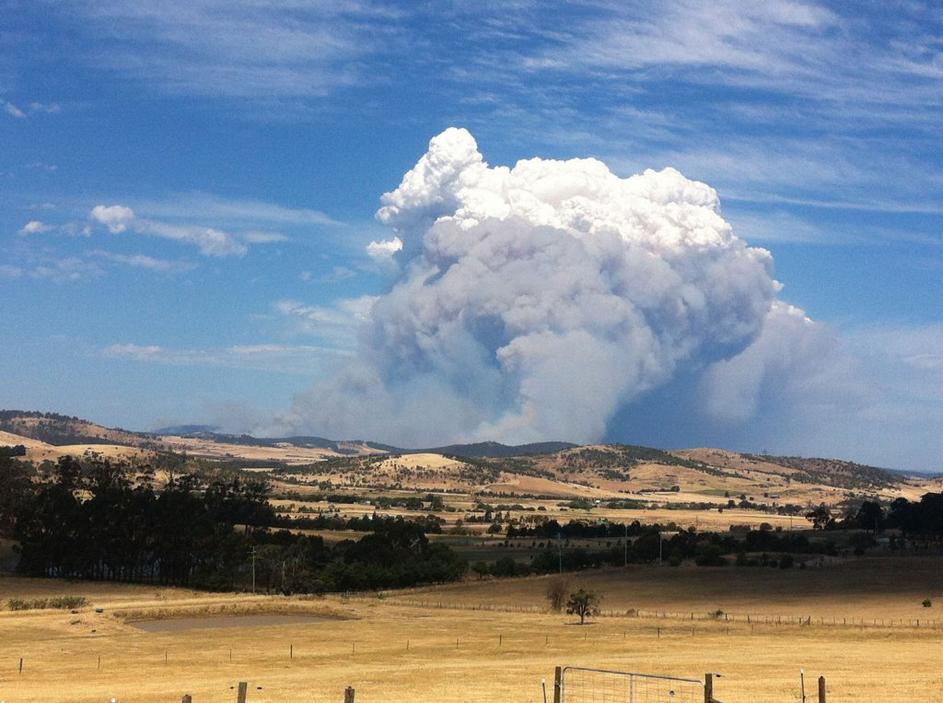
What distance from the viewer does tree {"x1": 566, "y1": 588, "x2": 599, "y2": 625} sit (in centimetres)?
11488

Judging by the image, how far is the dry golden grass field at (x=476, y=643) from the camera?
59469 millimetres

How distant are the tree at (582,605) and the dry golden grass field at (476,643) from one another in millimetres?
1232

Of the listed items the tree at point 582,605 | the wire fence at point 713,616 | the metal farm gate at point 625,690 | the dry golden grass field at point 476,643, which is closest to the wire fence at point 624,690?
the metal farm gate at point 625,690

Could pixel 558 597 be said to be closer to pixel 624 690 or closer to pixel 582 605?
pixel 582 605

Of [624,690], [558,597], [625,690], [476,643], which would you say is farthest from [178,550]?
[625,690]

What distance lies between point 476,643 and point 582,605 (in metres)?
26.8

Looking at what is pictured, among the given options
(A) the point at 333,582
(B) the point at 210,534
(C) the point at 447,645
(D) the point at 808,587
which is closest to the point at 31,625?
(C) the point at 447,645

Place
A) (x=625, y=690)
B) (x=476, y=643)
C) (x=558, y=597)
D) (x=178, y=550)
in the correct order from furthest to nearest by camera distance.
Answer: (x=178, y=550) → (x=558, y=597) → (x=476, y=643) → (x=625, y=690)

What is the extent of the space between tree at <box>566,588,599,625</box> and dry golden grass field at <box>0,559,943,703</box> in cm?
123

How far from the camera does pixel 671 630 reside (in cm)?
10212

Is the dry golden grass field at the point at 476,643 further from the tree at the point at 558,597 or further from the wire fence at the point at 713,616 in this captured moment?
the tree at the point at 558,597

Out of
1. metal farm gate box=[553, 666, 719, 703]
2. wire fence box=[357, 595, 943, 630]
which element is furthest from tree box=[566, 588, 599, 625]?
metal farm gate box=[553, 666, 719, 703]

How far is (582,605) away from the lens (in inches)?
4525

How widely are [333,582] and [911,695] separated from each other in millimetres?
113252
